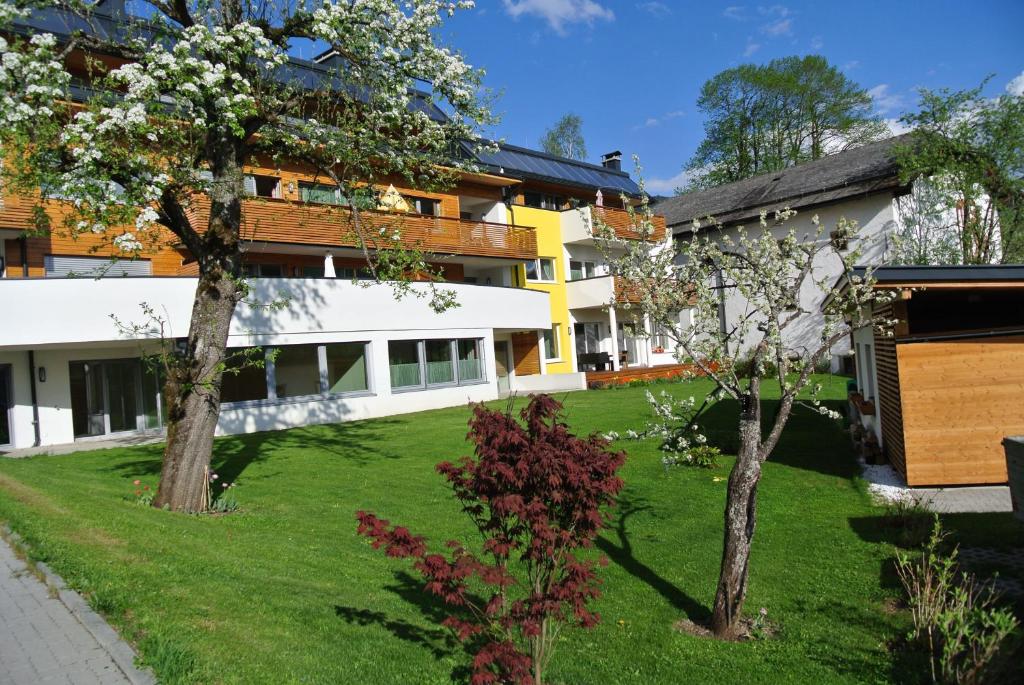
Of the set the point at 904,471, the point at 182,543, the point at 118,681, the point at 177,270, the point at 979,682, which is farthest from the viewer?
the point at 177,270

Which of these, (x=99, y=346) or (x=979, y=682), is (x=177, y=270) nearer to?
(x=99, y=346)

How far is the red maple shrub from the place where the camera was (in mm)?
5117

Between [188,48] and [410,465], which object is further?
[410,465]

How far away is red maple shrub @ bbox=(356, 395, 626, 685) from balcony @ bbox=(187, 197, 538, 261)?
767 centimetres

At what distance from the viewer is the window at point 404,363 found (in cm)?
2245

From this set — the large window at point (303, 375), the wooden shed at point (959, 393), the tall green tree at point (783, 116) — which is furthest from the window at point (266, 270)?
the tall green tree at point (783, 116)

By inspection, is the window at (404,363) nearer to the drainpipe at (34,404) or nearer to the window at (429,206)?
the window at (429,206)

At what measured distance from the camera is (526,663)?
193 inches

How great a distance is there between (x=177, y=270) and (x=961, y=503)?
18.4 metres

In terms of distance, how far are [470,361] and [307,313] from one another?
6.49 m

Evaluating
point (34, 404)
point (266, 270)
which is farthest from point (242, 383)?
point (34, 404)

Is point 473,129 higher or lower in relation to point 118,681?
higher

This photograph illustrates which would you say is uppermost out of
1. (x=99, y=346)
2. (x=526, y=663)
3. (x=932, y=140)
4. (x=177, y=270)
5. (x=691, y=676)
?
(x=932, y=140)

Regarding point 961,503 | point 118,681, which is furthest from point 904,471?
point 118,681
